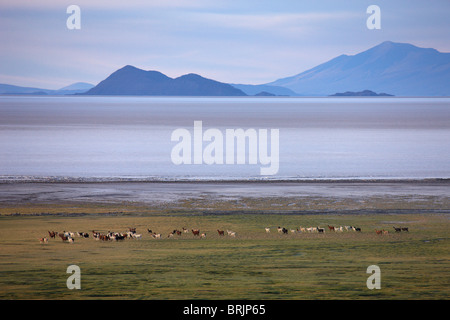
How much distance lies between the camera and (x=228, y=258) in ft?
55.1

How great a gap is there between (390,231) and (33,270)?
1198 centimetres

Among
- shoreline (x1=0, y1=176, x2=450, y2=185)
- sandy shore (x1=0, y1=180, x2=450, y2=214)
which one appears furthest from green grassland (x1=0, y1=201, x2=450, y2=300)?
shoreline (x1=0, y1=176, x2=450, y2=185)

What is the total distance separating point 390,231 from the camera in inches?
818

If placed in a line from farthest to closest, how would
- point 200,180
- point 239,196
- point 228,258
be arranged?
point 200,180
point 239,196
point 228,258

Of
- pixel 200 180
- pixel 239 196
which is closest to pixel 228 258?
pixel 239 196

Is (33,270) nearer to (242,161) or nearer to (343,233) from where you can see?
(343,233)

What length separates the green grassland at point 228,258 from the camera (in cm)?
1328

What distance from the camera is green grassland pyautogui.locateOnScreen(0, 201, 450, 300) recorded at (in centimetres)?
1328

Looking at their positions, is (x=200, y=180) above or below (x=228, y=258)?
above

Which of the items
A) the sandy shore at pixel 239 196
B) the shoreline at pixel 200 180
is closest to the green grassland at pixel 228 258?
the sandy shore at pixel 239 196

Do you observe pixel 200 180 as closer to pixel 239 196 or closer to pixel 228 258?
pixel 239 196

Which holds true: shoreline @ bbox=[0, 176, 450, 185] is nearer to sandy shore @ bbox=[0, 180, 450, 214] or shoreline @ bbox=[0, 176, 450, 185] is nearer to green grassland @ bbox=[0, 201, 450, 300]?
sandy shore @ bbox=[0, 180, 450, 214]

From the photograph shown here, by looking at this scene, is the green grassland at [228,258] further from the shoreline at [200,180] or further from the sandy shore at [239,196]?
the shoreline at [200,180]
